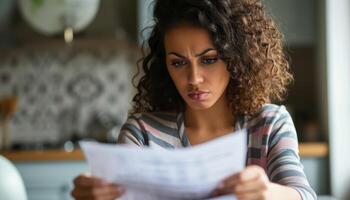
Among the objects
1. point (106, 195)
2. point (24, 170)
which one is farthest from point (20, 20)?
point (106, 195)

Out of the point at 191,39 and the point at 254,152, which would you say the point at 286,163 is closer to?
the point at 254,152

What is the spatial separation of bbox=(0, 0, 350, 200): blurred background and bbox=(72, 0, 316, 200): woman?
61.4 inches

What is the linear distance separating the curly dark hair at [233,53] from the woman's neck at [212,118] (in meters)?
0.02

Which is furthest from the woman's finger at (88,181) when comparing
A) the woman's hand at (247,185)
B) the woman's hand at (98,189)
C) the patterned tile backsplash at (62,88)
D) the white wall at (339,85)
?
the patterned tile backsplash at (62,88)

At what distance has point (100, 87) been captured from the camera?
364 centimetres

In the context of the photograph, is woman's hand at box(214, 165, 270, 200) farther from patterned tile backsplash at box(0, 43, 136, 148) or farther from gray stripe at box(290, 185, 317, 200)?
patterned tile backsplash at box(0, 43, 136, 148)

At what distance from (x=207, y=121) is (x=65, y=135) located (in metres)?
→ 2.54

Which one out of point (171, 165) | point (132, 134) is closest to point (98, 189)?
point (171, 165)

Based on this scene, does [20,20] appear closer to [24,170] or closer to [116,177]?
[24,170]

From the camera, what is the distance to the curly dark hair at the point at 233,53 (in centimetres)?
108

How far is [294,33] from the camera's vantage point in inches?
127

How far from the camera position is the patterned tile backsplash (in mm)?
3633

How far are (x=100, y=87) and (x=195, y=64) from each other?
263 cm

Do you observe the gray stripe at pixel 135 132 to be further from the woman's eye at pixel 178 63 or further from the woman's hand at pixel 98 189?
the woman's hand at pixel 98 189
